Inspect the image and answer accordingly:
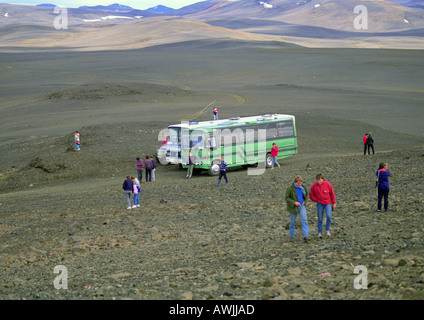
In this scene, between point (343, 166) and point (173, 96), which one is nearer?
point (343, 166)

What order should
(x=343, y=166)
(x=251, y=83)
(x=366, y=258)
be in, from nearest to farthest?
(x=366, y=258) → (x=343, y=166) → (x=251, y=83)

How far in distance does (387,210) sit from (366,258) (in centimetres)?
460

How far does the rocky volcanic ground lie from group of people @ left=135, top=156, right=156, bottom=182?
0.65 meters

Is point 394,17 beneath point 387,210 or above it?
above

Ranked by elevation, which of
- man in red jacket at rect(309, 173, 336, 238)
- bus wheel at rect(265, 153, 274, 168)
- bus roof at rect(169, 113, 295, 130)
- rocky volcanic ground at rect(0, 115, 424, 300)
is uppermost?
man in red jacket at rect(309, 173, 336, 238)

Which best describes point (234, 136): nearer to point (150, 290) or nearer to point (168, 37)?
point (150, 290)

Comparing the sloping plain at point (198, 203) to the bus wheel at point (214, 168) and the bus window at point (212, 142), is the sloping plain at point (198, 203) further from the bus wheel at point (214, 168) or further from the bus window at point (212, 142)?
the bus window at point (212, 142)

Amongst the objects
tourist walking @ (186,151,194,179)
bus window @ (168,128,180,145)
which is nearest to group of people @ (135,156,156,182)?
tourist walking @ (186,151,194,179)

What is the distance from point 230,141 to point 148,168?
416 cm

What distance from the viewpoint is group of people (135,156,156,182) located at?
23.2m

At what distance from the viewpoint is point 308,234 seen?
508 inches

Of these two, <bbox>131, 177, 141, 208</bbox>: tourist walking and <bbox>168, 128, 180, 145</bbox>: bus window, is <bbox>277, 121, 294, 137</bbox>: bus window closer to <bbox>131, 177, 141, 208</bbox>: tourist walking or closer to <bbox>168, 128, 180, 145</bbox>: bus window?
<bbox>168, 128, 180, 145</bbox>: bus window

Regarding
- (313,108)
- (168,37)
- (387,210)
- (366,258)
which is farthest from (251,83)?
(168,37)

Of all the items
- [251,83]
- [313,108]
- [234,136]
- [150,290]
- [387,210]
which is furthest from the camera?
[251,83]
